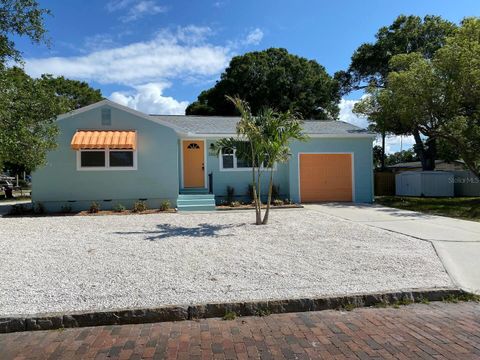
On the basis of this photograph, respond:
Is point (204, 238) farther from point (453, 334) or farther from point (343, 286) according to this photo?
point (453, 334)

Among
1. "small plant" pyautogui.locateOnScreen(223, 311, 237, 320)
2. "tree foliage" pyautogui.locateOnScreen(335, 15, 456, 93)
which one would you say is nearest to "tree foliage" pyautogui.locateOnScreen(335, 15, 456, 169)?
"tree foliage" pyautogui.locateOnScreen(335, 15, 456, 93)

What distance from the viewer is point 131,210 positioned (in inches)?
579

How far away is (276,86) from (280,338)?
33.5m

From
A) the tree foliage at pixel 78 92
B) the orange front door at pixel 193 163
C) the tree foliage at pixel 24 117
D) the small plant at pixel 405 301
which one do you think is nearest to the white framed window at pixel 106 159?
the orange front door at pixel 193 163

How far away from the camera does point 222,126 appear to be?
722 inches

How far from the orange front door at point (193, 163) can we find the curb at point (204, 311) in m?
12.6

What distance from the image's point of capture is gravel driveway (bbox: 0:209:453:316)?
17.0 ft

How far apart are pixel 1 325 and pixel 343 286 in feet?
A: 14.3

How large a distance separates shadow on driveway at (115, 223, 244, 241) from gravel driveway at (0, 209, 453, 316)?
0.03 meters

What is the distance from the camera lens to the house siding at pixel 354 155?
17.6 metres

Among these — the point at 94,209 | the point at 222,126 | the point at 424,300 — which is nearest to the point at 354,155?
the point at 222,126

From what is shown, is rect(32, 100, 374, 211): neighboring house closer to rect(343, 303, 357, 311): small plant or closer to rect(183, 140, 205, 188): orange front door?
rect(183, 140, 205, 188): orange front door

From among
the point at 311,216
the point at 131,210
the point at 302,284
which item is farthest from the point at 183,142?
the point at 302,284

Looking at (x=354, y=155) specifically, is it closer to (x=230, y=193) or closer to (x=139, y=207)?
(x=230, y=193)
